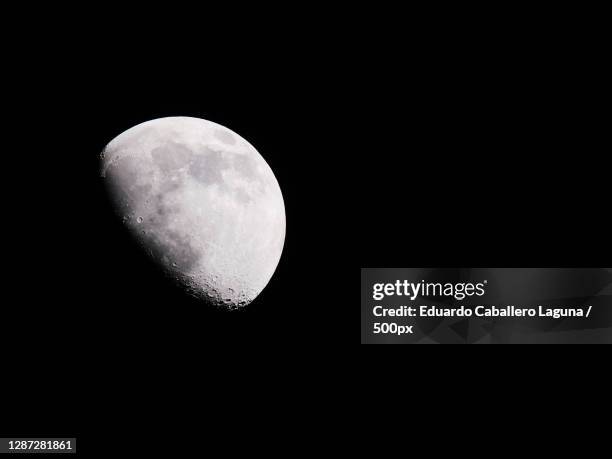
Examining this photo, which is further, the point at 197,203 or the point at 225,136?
the point at 225,136

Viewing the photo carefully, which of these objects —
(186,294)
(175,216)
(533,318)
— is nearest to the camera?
(175,216)

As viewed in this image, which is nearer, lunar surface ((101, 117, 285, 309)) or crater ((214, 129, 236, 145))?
lunar surface ((101, 117, 285, 309))

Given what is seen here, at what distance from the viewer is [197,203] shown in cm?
339

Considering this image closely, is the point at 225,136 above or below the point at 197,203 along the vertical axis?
above

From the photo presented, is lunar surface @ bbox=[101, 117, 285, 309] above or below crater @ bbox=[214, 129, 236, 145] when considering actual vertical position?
below

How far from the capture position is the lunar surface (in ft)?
11.1

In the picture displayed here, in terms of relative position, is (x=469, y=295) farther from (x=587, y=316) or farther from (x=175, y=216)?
(x=175, y=216)

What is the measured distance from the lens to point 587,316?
4.11 m

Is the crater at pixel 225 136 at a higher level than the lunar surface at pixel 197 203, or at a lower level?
higher

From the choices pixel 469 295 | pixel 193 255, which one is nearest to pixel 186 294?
pixel 193 255

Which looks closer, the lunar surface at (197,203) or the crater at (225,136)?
the lunar surface at (197,203)

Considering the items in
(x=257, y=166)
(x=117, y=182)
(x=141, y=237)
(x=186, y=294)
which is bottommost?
(x=186, y=294)

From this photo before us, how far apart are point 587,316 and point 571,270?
369 mm

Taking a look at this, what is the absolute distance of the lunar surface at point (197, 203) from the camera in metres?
3.39
